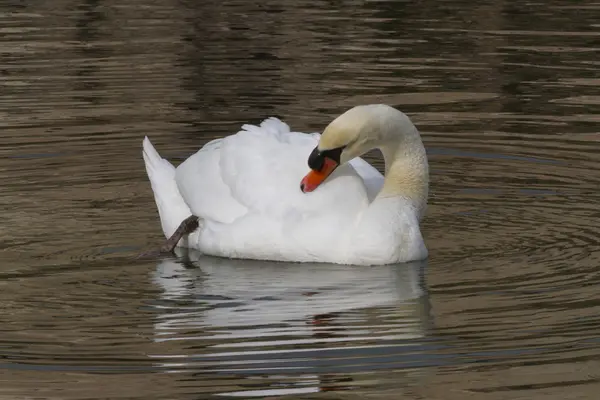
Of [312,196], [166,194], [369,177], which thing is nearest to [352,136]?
[312,196]

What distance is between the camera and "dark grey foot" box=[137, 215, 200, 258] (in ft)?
34.9

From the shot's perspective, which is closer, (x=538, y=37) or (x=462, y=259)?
(x=462, y=259)

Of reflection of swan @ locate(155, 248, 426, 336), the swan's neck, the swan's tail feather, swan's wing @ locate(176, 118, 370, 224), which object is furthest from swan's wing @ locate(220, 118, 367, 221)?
the swan's tail feather

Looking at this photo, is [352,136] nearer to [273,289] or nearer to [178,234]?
[273,289]

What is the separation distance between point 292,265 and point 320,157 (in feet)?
2.16

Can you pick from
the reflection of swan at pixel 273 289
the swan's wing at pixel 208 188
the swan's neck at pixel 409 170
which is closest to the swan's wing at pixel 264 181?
the swan's wing at pixel 208 188

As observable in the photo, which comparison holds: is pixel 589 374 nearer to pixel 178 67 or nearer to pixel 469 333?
pixel 469 333

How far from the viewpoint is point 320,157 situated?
33.1ft

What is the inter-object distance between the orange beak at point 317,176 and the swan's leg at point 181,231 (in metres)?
1.00

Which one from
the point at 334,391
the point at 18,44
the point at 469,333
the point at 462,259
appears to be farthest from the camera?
the point at 18,44

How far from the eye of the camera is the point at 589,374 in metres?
7.86

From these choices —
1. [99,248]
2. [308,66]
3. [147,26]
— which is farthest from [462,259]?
[147,26]

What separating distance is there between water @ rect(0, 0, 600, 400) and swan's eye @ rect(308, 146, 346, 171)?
607 millimetres

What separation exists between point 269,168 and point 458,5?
10.5m
